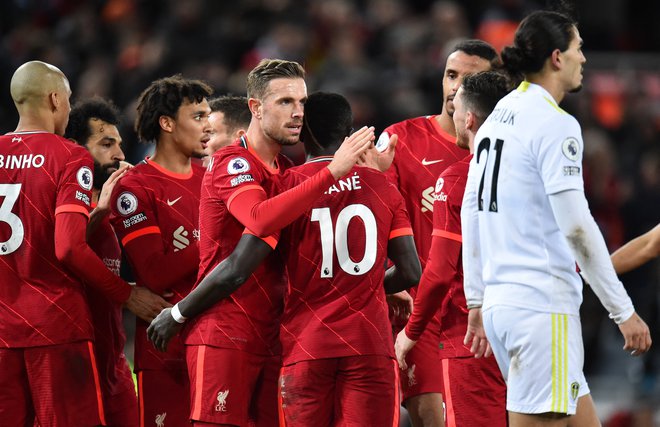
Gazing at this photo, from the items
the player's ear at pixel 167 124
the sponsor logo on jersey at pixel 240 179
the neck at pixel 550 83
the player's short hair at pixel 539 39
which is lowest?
the sponsor logo on jersey at pixel 240 179

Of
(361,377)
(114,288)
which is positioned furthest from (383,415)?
(114,288)

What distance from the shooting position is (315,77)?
14.8 m

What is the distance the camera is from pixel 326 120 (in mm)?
6219

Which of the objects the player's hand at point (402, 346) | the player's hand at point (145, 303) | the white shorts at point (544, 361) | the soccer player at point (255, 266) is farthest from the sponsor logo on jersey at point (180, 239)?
the white shorts at point (544, 361)

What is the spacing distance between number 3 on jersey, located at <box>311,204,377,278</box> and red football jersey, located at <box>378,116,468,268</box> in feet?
4.64

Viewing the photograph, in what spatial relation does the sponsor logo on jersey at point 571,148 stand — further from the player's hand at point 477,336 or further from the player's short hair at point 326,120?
the player's short hair at point 326,120

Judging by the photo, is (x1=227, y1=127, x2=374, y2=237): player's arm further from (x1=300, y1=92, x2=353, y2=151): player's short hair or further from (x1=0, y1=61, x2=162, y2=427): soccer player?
(x1=0, y1=61, x2=162, y2=427): soccer player

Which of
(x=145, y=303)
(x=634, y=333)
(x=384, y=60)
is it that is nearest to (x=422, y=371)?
(x=145, y=303)

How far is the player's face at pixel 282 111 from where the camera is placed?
252 inches

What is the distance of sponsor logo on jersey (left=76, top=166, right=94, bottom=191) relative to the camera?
21.9 ft

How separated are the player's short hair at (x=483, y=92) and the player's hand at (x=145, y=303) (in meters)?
2.33

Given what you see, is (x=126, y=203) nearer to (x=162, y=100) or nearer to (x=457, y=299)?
(x=162, y=100)

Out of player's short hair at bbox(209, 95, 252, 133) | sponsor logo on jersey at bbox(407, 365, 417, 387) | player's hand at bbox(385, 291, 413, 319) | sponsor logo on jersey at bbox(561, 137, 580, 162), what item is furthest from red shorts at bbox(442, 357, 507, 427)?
player's short hair at bbox(209, 95, 252, 133)

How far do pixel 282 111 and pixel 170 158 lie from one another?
1246 millimetres
